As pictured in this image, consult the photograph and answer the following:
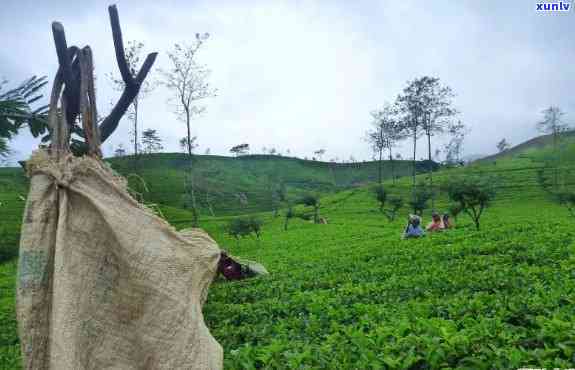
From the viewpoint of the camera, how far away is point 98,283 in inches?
90.0

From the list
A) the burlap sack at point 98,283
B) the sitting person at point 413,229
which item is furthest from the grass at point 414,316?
the sitting person at point 413,229

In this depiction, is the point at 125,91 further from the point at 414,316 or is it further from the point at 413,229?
the point at 413,229

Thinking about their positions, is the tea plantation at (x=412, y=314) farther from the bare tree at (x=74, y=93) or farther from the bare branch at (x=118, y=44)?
the bare branch at (x=118, y=44)

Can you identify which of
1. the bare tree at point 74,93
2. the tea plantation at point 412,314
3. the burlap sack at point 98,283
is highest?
the bare tree at point 74,93

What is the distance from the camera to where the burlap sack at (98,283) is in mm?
2166

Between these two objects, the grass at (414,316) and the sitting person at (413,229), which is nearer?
the grass at (414,316)

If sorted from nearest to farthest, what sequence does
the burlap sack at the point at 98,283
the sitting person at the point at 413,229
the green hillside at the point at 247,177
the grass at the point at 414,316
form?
1. the burlap sack at the point at 98,283
2. the grass at the point at 414,316
3. the sitting person at the point at 413,229
4. the green hillside at the point at 247,177

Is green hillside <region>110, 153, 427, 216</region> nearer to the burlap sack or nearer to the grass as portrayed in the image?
the grass

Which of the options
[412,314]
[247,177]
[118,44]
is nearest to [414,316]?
[412,314]

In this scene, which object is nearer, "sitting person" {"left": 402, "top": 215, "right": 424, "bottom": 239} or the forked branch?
the forked branch

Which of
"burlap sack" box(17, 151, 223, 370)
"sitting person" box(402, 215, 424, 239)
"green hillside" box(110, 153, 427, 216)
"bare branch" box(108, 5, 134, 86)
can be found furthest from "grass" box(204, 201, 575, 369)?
"green hillside" box(110, 153, 427, 216)

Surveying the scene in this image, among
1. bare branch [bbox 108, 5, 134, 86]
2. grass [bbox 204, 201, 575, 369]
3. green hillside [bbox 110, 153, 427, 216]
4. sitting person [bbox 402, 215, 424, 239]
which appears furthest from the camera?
green hillside [bbox 110, 153, 427, 216]

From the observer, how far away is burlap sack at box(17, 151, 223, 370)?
85.3 inches

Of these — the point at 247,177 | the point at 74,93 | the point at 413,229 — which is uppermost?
the point at 74,93
